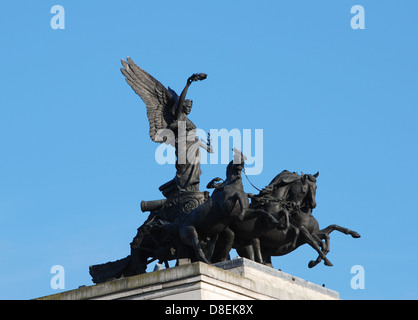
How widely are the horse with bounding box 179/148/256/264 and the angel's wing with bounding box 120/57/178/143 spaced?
127 inches

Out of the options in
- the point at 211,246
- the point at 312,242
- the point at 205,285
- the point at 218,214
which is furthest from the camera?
the point at 312,242

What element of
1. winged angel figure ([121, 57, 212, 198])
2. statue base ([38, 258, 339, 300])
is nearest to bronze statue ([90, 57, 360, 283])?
winged angel figure ([121, 57, 212, 198])

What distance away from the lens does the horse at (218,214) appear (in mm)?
25375

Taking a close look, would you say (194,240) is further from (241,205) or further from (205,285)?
(205,285)

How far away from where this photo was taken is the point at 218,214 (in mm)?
25453

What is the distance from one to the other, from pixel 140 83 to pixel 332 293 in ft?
19.5

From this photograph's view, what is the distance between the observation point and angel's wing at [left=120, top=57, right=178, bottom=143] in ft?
94.9

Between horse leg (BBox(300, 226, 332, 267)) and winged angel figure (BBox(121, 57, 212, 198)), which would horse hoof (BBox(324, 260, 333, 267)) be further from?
winged angel figure (BBox(121, 57, 212, 198))

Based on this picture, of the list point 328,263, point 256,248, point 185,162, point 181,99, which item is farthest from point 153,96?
point 328,263

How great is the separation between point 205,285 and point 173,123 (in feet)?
18.7
